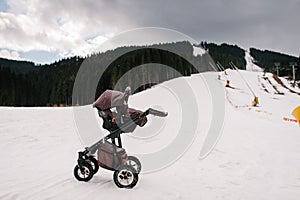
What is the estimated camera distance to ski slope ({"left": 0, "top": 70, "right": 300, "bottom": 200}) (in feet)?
15.4

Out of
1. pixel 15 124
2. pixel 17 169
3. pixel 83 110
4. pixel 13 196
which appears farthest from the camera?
pixel 83 110

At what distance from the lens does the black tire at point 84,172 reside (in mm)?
5059

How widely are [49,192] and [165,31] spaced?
4828mm

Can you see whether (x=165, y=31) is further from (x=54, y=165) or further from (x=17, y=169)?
(x=17, y=169)

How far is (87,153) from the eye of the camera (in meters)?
5.01

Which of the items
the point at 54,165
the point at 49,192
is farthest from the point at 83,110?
the point at 49,192

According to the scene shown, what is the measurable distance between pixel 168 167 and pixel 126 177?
1935 mm

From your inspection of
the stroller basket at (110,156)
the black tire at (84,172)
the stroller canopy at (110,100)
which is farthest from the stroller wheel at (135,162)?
the stroller canopy at (110,100)

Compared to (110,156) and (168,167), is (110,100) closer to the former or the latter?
(110,156)

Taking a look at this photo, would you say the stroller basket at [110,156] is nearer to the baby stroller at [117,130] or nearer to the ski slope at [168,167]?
the baby stroller at [117,130]

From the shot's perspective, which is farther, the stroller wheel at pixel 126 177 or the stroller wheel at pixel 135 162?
the stroller wheel at pixel 135 162

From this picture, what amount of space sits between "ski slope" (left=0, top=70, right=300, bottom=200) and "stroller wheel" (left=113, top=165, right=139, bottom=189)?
133 millimetres

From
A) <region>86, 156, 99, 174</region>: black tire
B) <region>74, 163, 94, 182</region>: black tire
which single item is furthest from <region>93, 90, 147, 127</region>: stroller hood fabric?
<region>74, 163, 94, 182</region>: black tire

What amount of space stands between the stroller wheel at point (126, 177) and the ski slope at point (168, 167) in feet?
0.44
